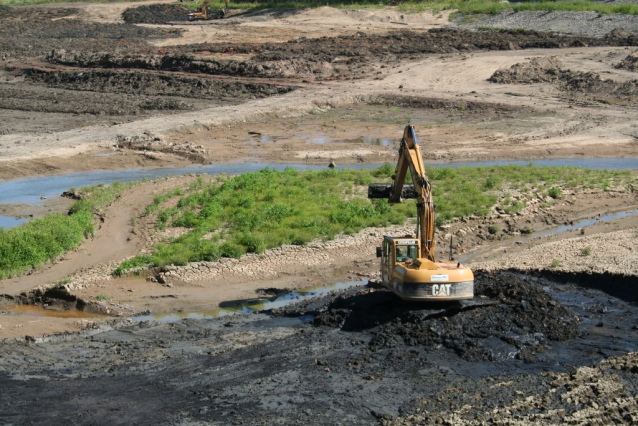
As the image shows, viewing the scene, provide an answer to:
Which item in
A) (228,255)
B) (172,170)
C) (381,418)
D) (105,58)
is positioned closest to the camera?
(381,418)

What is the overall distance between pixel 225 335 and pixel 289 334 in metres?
1.51

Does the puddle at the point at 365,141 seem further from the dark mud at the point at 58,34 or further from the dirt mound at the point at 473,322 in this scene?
the dark mud at the point at 58,34

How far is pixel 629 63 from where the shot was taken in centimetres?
5209

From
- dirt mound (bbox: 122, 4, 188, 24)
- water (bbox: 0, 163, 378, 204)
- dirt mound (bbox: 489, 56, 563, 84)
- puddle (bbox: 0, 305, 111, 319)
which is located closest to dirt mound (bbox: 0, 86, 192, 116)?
water (bbox: 0, 163, 378, 204)

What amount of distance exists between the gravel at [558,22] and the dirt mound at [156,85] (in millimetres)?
27952

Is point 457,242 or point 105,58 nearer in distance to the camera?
point 457,242

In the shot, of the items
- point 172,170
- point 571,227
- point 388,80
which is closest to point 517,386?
point 571,227

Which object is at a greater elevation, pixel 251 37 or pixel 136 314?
pixel 251 37

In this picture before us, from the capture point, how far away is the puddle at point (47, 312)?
21834 mm

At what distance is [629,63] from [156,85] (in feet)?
97.4

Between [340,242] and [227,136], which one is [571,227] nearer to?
[340,242]

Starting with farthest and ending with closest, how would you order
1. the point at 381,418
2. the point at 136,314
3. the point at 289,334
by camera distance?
the point at 136,314 → the point at 289,334 → the point at 381,418

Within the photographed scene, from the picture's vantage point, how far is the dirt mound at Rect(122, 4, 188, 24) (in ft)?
294

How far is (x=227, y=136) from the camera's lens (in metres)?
42.9
